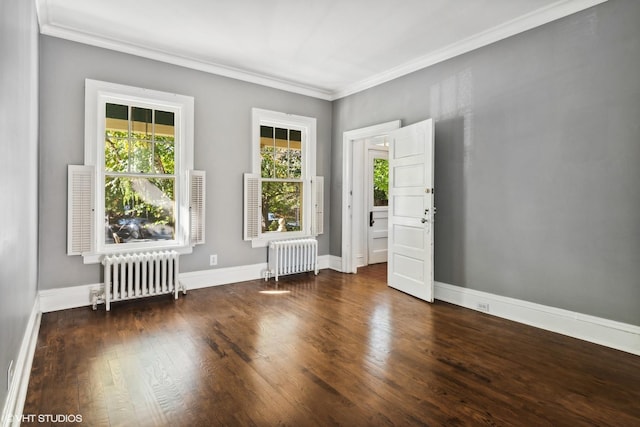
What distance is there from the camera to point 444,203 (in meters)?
4.25

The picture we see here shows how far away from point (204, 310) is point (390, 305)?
204cm

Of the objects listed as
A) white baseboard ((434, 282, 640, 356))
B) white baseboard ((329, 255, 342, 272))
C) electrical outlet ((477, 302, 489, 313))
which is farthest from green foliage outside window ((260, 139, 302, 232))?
electrical outlet ((477, 302, 489, 313))

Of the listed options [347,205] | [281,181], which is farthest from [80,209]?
[347,205]

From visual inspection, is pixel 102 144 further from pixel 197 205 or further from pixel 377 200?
pixel 377 200

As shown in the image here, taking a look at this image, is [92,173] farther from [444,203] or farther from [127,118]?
[444,203]

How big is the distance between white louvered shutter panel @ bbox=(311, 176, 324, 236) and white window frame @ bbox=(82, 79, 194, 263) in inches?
76.9

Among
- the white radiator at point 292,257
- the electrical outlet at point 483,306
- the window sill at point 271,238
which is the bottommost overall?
the electrical outlet at point 483,306

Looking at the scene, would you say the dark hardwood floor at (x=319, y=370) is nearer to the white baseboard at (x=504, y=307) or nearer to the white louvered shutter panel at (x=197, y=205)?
the white baseboard at (x=504, y=307)

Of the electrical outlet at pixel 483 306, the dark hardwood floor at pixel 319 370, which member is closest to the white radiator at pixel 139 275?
the dark hardwood floor at pixel 319 370

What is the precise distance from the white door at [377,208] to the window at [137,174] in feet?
10.5

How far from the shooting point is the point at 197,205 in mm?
4551

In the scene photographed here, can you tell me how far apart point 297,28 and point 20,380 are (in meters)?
3.64

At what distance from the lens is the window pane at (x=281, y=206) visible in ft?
17.6

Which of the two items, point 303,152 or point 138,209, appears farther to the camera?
point 303,152
